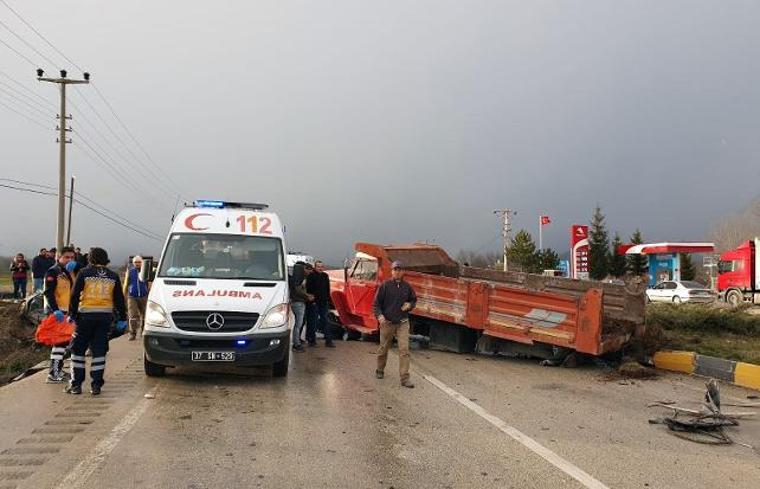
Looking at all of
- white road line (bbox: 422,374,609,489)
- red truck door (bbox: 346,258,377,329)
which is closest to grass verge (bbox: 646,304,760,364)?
red truck door (bbox: 346,258,377,329)

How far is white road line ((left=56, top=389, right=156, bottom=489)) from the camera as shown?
463 centimetres

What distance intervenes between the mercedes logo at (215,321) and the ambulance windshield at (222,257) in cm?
97

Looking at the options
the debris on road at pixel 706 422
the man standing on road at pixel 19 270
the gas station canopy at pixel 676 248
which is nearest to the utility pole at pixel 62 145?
the man standing on road at pixel 19 270

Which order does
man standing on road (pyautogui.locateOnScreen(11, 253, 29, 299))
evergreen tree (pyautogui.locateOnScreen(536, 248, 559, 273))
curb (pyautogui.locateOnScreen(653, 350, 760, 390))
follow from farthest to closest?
evergreen tree (pyautogui.locateOnScreen(536, 248, 559, 273))
man standing on road (pyautogui.locateOnScreen(11, 253, 29, 299))
curb (pyautogui.locateOnScreen(653, 350, 760, 390))

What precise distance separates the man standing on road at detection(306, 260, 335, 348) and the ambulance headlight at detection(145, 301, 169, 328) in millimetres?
5168

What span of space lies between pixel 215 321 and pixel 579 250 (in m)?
26.3

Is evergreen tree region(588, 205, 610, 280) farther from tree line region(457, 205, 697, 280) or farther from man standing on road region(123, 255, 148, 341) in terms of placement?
man standing on road region(123, 255, 148, 341)

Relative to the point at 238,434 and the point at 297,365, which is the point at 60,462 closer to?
the point at 238,434

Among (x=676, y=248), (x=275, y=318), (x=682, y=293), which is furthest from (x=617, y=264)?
(x=275, y=318)

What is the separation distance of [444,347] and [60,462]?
833 cm

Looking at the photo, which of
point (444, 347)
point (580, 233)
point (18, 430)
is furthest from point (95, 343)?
point (580, 233)

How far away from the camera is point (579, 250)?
103ft

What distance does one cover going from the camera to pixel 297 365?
1032 centimetres

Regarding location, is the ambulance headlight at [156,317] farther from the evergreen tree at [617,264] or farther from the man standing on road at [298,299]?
the evergreen tree at [617,264]
